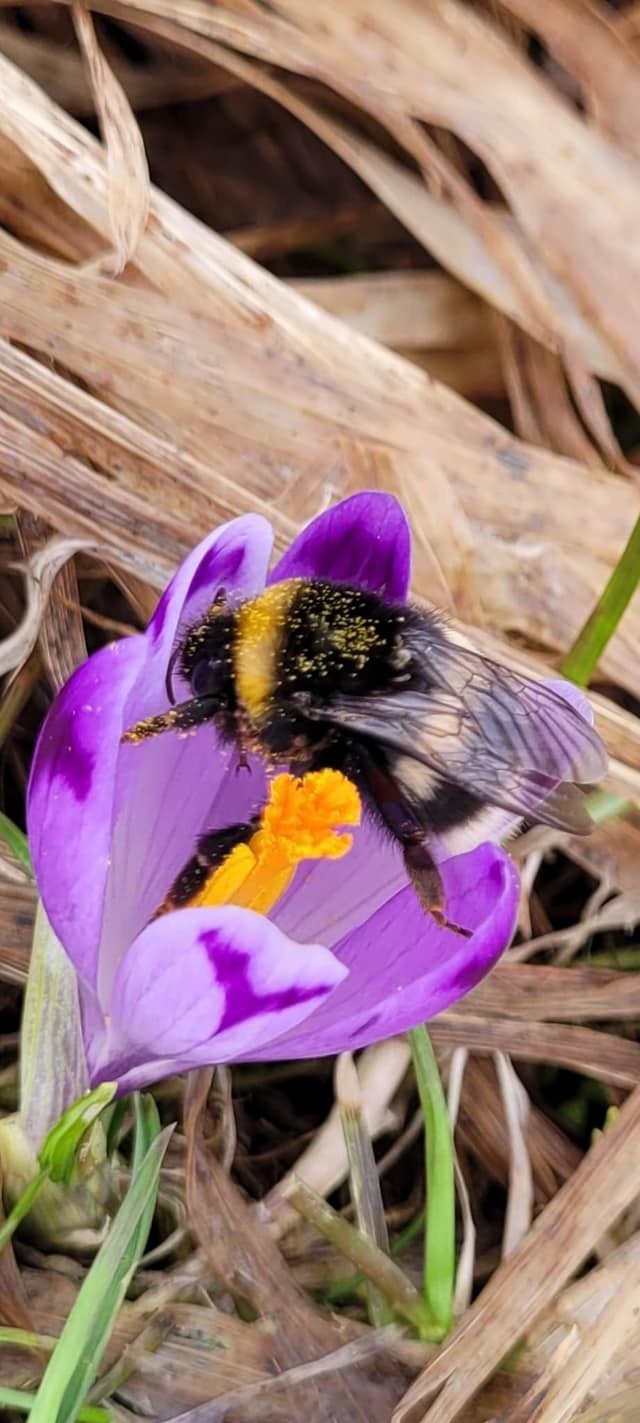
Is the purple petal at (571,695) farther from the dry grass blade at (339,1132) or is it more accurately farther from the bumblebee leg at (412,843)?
the dry grass blade at (339,1132)

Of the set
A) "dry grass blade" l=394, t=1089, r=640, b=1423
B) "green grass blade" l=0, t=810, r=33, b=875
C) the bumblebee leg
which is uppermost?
the bumblebee leg

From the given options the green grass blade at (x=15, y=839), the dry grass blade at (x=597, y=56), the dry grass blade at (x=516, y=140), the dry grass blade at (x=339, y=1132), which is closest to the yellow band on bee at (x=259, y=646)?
the green grass blade at (x=15, y=839)

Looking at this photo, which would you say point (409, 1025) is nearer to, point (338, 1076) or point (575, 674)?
point (338, 1076)

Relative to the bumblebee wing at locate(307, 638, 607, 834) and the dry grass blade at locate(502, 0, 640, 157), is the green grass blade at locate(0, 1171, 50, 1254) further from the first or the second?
the dry grass blade at locate(502, 0, 640, 157)

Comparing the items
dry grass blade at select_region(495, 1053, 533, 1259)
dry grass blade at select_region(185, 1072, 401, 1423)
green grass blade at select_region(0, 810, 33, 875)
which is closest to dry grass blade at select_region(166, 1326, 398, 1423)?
dry grass blade at select_region(185, 1072, 401, 1423)

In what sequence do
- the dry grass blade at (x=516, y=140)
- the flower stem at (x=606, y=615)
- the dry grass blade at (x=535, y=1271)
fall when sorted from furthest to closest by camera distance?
1. the dry grass blade at (x=516, y=140)
2. the flower stem at (x=606, y=615)
3. the dry grass blade at (x=535, y=1271)

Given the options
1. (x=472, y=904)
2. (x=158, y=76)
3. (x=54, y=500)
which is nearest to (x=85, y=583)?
(x=54, y=500)

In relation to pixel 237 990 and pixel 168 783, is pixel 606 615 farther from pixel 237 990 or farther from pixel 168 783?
pixel 237 990
